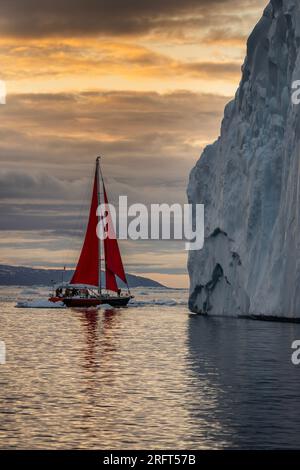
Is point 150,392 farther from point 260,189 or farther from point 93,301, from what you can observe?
point 93,301

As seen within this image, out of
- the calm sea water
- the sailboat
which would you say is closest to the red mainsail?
the sailboat

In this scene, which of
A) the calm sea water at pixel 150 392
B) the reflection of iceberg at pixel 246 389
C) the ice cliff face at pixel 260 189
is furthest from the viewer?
the ice cliff face at pixel 260 189

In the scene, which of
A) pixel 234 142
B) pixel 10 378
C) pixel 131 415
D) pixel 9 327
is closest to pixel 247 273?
pixel 234 142

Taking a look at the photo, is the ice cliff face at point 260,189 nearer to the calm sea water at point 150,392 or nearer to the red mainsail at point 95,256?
the calm sea water at point 150,392

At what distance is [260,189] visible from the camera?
2317 inches

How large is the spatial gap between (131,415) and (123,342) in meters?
22.8

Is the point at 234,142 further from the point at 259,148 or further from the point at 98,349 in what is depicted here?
the point at 98,349

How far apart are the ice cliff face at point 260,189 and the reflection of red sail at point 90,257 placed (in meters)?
21.0

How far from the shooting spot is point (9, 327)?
5844cm

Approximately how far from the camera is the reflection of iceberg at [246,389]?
20.0m

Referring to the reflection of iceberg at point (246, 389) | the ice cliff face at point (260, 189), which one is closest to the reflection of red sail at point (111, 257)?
the ice cliff face at point (260, 189)

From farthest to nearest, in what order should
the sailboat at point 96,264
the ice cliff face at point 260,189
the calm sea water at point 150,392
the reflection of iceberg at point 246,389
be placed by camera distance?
the sailboat at point 96,264 → the ice cliff face at point 260,189 → the reflection of iceberg at point 246,389 → the calm sea water at point 150,392

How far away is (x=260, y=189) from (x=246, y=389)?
32948 millimetres
